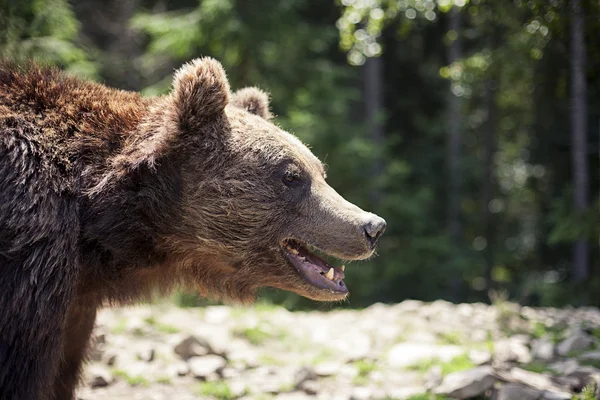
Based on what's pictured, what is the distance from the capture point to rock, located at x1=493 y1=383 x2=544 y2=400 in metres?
4.71

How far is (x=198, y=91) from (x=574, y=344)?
4.46 m

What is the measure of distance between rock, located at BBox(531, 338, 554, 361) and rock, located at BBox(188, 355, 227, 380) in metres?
2.96

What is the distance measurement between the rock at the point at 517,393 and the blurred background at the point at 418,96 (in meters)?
3.15

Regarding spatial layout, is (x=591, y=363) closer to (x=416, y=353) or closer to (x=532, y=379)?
(x=532, y=379)

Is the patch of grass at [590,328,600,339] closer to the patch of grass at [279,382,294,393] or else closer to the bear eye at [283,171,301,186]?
the patch of grass at [279,382,294,393]

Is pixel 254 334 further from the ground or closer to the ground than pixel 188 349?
further from the ground

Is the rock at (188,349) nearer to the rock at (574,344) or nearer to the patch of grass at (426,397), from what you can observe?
the patch of grass at (426,397)

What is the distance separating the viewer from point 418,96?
918 inches

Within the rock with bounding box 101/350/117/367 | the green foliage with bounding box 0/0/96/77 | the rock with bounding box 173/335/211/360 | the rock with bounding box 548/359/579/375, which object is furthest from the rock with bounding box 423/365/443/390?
the green foliage with bounding box 0/0/96/77

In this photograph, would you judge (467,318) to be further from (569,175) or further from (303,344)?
(569,175)

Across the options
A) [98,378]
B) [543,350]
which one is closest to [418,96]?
[543,350]

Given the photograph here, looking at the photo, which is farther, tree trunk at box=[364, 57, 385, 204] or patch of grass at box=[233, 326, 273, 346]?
tree trunk at box=[364, 57, 385, 204]

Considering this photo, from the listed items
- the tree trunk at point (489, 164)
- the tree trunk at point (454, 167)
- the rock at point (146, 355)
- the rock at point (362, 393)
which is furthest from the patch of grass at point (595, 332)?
the tree trunk at point (489, 164)

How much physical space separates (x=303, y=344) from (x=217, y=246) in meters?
3.11
